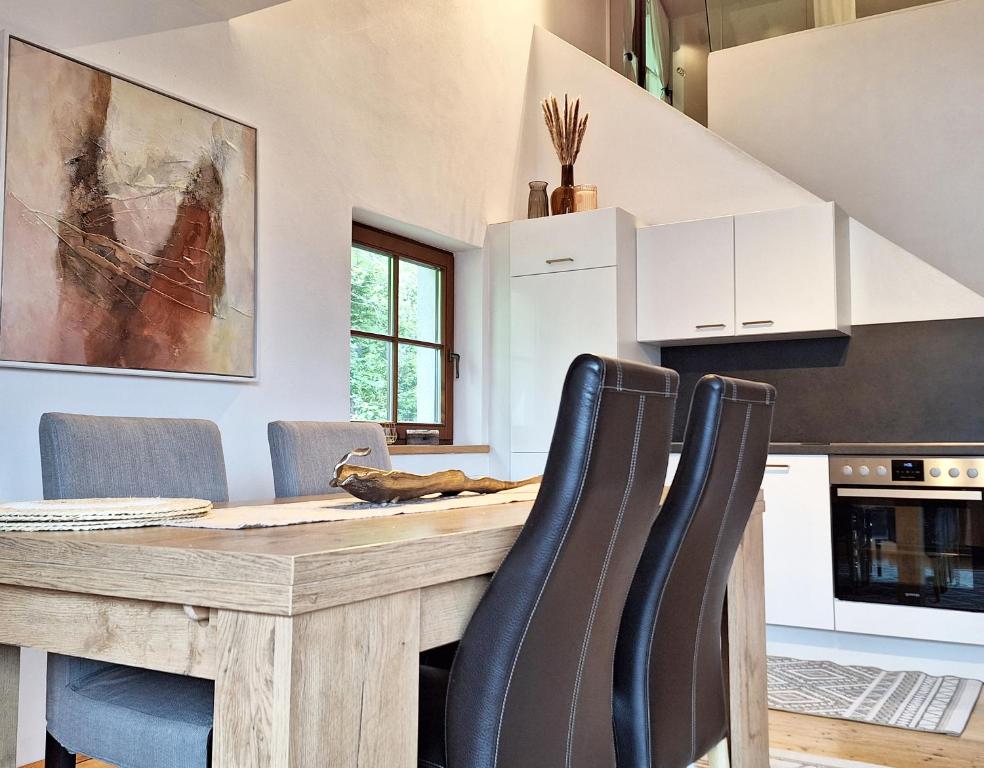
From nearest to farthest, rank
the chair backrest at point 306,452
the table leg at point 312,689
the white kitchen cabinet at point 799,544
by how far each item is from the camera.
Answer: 1. the table leg at point 312,689
2. the chair backrest at point 306,452
3. the white kitchen cabinet at point 799,544

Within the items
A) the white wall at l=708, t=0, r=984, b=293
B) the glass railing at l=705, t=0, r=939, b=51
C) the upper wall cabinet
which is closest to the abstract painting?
the upper wall cabinet

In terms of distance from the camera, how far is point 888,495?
3.63m

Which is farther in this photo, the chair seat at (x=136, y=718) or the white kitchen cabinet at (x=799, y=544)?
the white kitchen cabinet at (x=799, y=544)

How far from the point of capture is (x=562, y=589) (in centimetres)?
119

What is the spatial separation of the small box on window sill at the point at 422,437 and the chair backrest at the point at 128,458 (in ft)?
6.45

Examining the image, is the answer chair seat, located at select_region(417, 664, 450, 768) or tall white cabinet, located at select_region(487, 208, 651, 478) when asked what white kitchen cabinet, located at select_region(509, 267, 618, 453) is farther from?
chair seat, located at select_region(417, 664, 450, 768)

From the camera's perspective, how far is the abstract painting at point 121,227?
254cm

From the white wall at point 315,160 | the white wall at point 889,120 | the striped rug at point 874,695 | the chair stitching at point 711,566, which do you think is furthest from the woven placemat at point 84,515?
the white wall at point 889,120

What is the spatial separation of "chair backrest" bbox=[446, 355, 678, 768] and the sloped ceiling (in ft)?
7.36

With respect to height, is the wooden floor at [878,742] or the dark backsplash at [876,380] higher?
the dark backsplash at [876,380]

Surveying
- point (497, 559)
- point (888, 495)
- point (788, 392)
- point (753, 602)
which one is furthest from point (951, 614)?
point (497, 559)

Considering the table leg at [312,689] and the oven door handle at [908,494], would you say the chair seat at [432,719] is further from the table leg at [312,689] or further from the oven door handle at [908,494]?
the oven door handle at [908,494]

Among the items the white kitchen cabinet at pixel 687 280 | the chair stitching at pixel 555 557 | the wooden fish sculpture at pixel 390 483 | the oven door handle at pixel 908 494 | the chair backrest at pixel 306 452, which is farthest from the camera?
the white kitchen cabinet at pixel 687 280

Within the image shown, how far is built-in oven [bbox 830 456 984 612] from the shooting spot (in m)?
3.47
